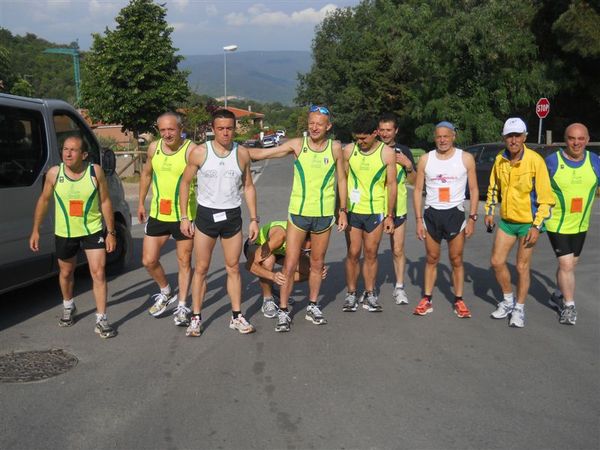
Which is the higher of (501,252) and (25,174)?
(25,174)

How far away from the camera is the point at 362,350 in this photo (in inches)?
201

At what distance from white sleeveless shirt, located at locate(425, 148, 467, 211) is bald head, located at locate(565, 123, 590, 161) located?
0.96 metres

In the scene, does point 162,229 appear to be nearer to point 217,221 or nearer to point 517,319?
point 217,221

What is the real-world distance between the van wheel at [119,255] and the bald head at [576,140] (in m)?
5.39

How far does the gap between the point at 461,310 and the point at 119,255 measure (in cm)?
440

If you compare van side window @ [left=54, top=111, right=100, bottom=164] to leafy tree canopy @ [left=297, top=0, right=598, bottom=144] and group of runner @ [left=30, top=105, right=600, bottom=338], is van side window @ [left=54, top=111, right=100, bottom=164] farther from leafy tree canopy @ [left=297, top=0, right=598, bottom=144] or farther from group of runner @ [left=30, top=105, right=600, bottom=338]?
leafy tree canopy @ [left=297, top=0, right=598, bottom=144]

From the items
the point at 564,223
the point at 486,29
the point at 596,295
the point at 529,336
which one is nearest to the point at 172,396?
the point at 529,336

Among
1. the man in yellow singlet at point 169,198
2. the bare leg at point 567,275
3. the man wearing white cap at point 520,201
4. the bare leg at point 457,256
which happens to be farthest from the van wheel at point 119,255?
the bare leg at point 567,275

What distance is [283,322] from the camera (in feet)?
18.5

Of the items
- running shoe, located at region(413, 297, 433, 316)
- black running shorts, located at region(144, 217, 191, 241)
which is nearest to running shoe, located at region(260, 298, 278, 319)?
black running shorts, located at region(144, 217, 191, 241)

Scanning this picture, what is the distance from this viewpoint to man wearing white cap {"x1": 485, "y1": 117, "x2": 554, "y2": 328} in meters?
5.59

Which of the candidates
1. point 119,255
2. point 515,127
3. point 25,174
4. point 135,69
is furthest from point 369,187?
point 135,69

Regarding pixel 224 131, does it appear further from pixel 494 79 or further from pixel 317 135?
pixel 494 79

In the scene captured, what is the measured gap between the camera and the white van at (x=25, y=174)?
5.80m
